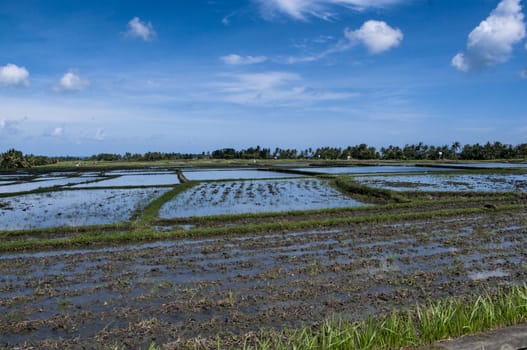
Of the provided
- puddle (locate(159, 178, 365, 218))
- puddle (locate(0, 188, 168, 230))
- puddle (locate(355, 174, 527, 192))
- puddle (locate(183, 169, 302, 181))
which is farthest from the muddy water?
puddle (locate(183, 169, 302, 181))

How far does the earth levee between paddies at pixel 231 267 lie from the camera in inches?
190

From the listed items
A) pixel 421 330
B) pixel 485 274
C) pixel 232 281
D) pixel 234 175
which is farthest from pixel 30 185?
pixel 421 330

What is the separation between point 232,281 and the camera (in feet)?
21.3

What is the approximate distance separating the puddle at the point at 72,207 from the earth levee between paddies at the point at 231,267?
119 mm

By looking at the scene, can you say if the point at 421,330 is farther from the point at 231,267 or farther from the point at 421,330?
the point at 231,267

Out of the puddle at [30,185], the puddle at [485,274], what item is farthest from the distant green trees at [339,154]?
the puddle at [485,274]

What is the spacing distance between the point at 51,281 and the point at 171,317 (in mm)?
2894

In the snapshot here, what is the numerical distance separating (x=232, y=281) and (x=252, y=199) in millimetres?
11060

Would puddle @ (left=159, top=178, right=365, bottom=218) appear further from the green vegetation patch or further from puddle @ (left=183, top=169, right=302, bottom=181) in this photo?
the green vegetation patch

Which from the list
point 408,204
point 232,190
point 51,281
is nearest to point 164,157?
point 232,190

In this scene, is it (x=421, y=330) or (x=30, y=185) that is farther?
(x=30, y=185)

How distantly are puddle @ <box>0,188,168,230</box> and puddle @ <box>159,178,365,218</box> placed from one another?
1.68m

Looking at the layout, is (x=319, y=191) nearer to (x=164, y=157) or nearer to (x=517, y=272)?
(x=517, y=272)

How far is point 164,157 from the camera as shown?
7125cm
